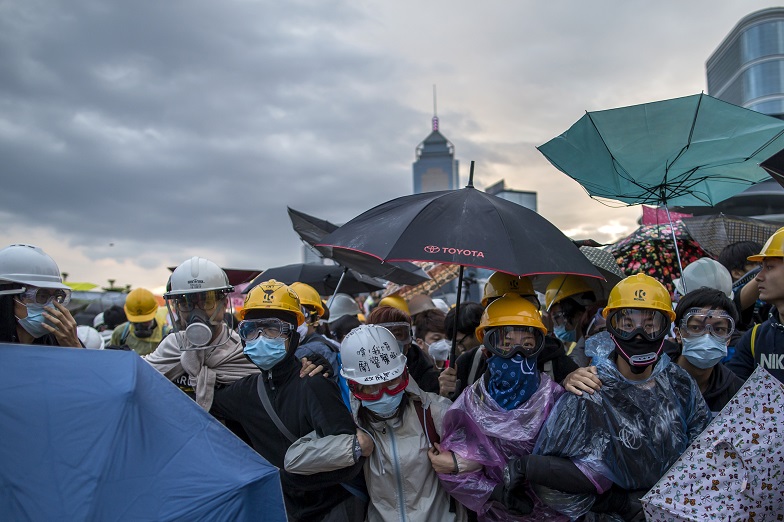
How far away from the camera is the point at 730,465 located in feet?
A: 7.59

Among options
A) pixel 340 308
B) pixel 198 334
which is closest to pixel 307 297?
pixel 340 308

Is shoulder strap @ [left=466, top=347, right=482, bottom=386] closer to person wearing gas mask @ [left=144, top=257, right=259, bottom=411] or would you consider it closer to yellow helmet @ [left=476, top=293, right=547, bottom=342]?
yellow helmet @ [left=476, top=293, right=547, bottom=342]

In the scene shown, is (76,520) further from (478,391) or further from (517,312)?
(517,312)

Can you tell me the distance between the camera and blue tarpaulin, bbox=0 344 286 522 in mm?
1695

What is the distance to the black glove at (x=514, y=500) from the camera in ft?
9.00

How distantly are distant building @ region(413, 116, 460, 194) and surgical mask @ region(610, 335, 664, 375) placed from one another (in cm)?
6382

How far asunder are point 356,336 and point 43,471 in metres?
1.62

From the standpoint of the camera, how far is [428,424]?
3.05 metres

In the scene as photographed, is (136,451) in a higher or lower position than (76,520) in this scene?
higher

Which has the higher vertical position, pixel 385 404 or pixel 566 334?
pixel 566 334

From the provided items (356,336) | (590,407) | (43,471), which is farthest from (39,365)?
(590,407)

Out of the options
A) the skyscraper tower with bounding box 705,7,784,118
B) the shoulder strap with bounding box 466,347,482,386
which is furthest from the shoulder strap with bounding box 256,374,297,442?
the skyscraper tower with bounding box 705,7,784,118

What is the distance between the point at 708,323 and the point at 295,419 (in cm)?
240

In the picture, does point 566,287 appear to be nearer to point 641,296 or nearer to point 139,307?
point 641,296
